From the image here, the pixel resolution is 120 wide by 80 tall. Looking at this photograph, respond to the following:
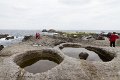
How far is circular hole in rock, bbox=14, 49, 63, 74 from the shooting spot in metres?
20.1

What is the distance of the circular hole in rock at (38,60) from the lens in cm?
2008

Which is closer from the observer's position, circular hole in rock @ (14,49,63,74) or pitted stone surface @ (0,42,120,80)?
pitted stone surface @ (0,42,120,80)

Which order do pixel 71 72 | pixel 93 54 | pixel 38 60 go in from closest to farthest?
pixel 71 72 → pixel 38 60 → pixel 93 54

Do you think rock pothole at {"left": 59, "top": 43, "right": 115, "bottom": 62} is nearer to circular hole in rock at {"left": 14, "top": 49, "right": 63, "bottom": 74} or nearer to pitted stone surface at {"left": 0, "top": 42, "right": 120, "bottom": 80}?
circular hole in rock at {"left": 14, "top": 49, "right": 63, "bottom": 74}

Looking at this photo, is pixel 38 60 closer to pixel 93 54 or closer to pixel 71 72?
pixel 71 72

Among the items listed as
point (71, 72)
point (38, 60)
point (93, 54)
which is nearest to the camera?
point (71, 72)

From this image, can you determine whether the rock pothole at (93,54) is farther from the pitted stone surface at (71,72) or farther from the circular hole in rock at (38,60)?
the pitted stone surface at (71,72)

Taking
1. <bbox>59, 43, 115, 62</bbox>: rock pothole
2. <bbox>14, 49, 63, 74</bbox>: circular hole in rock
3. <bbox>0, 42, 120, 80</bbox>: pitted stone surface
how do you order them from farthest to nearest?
<bbox>59, 43, 115, 62</bbox>: rock pothole
<bbox>14, 49, 63, 74</bbox>: circular hole in rock
<bbox>0, 42, 120, 80</bbox>: pitted stone surface

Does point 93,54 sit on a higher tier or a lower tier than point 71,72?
higher

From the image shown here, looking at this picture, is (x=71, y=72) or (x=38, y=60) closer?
(x=71, y=72)

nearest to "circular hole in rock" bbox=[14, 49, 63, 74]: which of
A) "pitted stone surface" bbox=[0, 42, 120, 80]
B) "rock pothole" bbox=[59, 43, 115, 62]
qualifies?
"pitted stone surface" bbox=[0, 42, 120, 80]

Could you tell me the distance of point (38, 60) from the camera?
22422 millimetres

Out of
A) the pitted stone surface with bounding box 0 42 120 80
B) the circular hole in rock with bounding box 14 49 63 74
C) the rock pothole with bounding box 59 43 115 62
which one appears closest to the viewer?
the pitted stone surface with bounding box 0 42 120 80

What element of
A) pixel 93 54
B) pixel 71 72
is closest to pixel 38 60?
pixel 71 72
